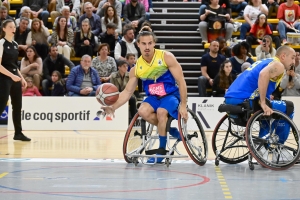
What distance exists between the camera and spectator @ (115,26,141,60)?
1426cm

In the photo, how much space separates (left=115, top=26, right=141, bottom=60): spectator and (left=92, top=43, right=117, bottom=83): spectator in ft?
1.74

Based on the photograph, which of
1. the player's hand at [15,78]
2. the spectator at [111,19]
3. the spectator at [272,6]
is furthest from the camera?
the spectator at [272,6]

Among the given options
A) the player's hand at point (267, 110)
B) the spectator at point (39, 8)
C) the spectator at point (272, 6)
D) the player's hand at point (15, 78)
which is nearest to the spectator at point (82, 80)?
the spectator at point (39, 8)

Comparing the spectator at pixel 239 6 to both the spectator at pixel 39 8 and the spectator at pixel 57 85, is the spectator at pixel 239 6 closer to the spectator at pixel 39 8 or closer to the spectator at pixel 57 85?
the spectator at pixel 39 8

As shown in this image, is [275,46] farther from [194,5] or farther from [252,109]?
[252,109]

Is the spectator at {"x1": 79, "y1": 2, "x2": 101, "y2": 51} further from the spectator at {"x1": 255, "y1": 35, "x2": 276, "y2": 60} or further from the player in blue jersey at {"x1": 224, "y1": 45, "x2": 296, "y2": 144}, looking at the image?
the player in blue jersey at {"x1": 224, "y1": 45, "x2": 296, "y2": 144}

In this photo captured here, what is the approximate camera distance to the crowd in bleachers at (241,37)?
13.4m

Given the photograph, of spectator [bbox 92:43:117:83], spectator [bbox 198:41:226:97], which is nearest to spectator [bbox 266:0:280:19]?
spectator [bbox 198:41:226:97]

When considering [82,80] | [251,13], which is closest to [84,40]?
[82,80]

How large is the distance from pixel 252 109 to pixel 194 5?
33.0ft

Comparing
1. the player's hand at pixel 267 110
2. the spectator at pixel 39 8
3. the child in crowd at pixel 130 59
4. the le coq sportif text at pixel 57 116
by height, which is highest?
the spectator at pixel 39 8

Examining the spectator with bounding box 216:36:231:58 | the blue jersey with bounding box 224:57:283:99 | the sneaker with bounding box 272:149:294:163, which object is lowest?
the sneaker with bounding box 272:149:294:163

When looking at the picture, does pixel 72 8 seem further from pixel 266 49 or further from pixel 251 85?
pixel 251 85

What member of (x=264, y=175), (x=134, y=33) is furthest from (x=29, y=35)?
(x=264, y=175)
